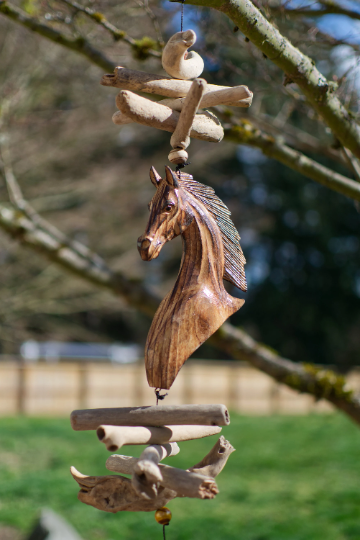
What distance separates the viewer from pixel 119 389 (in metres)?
12.7

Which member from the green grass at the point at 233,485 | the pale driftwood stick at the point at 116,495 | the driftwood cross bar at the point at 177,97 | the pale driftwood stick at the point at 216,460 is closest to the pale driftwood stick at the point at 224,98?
the driftwood cross bar at the point at 177,97

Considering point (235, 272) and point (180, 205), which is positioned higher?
point (180, 205)

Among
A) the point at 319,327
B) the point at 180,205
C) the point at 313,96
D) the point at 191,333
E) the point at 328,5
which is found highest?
the point at 319,327

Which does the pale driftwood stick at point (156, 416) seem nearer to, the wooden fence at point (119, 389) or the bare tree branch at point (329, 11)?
the bare tree branch at point (329, 11)

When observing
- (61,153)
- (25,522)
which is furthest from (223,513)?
(61,153)

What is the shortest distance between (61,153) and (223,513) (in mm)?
6141

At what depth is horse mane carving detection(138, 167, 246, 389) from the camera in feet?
6.59

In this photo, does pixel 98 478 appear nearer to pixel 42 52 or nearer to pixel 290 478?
pixel 42 52

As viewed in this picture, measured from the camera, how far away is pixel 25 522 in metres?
6.10

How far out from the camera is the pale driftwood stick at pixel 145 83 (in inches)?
81.0

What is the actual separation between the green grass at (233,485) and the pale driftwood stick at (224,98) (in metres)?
5.15

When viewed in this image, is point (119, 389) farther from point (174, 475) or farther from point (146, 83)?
point (146, 83)

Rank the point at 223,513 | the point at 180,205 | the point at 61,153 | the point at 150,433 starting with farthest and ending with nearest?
the point at 61,153
the point at 223,513
the point at 180,205
the point at 150,433

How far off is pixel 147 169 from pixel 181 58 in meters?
8.31
